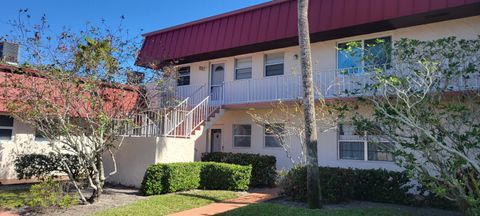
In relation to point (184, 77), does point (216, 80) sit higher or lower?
lower

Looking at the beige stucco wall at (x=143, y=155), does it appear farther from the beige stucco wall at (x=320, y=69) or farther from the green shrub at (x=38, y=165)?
the beige stucco wall at (x=320, y=69)

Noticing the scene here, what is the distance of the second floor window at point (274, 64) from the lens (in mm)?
15352

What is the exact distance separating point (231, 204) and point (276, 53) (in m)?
7.57

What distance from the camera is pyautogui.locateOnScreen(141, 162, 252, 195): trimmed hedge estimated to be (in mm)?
11211

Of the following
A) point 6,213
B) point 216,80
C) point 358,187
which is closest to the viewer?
point 6,213

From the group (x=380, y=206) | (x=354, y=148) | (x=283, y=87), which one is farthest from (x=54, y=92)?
(x=354, y=148)

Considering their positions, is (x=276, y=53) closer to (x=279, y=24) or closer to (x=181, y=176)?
(x=279, y=24)

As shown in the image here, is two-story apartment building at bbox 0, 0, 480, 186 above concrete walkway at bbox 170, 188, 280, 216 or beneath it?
above

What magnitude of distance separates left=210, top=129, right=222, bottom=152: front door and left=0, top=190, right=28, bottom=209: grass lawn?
7.79m

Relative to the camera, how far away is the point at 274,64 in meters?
15.6

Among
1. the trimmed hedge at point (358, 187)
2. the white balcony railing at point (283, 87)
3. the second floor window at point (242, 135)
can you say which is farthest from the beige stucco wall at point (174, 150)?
the trimmed hedge at point (358, 187)

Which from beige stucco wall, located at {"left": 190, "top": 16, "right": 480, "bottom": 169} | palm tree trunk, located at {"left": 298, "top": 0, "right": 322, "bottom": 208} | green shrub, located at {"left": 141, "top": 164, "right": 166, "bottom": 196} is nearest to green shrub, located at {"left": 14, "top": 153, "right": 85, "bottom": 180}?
green shrub, located at {"left": 141, "top": 164, "right": 166, "bottom": 196}

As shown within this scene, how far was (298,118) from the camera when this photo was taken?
13820 millimetres

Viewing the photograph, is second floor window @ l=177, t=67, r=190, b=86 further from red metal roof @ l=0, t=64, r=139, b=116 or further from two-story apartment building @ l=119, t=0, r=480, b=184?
red metal roof @ l=0, t=64, r=139, b=116
